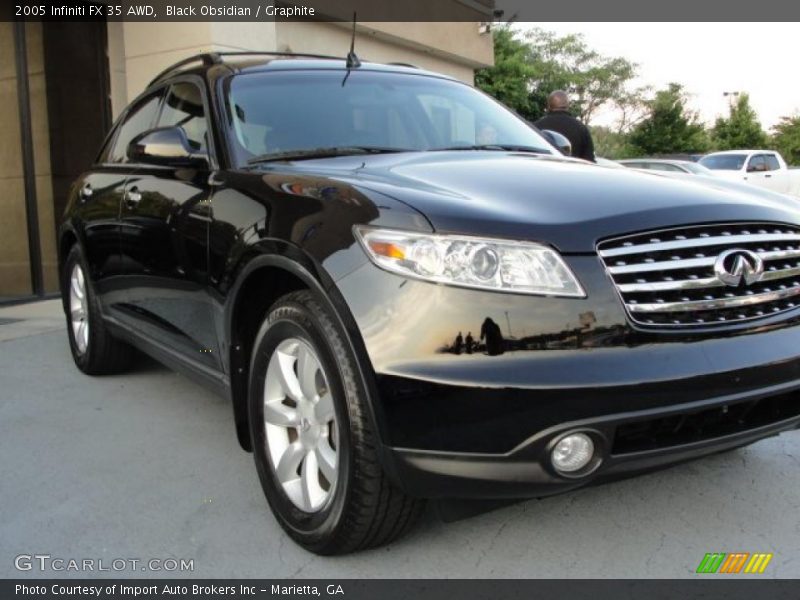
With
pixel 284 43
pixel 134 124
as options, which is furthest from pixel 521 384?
pixel 284 43

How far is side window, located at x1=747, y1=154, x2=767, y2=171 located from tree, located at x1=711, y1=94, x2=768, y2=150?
24.2 m

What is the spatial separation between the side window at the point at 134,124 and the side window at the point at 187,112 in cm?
18

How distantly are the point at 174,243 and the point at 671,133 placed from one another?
46.8 metres

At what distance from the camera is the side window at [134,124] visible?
419 centimetres

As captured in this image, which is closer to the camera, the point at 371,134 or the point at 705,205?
the point at 705,205

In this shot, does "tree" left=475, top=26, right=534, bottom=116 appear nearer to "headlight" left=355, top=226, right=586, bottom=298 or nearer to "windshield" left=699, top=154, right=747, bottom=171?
"windshield" left=699, top=154, right=747, bottom=171

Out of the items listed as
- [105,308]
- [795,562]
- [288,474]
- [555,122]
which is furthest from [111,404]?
[555,122]

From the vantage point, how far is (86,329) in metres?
4.69

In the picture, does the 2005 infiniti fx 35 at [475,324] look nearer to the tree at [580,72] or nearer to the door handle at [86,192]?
the door handle at [86,192]

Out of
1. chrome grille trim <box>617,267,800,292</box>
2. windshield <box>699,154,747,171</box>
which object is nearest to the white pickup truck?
windshield <box>699,154,747,171</box>

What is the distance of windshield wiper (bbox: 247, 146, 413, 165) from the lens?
120 inches

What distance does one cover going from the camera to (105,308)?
14.0 ft

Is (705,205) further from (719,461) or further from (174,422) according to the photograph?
(174,422)

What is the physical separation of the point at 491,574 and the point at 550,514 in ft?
1.48
